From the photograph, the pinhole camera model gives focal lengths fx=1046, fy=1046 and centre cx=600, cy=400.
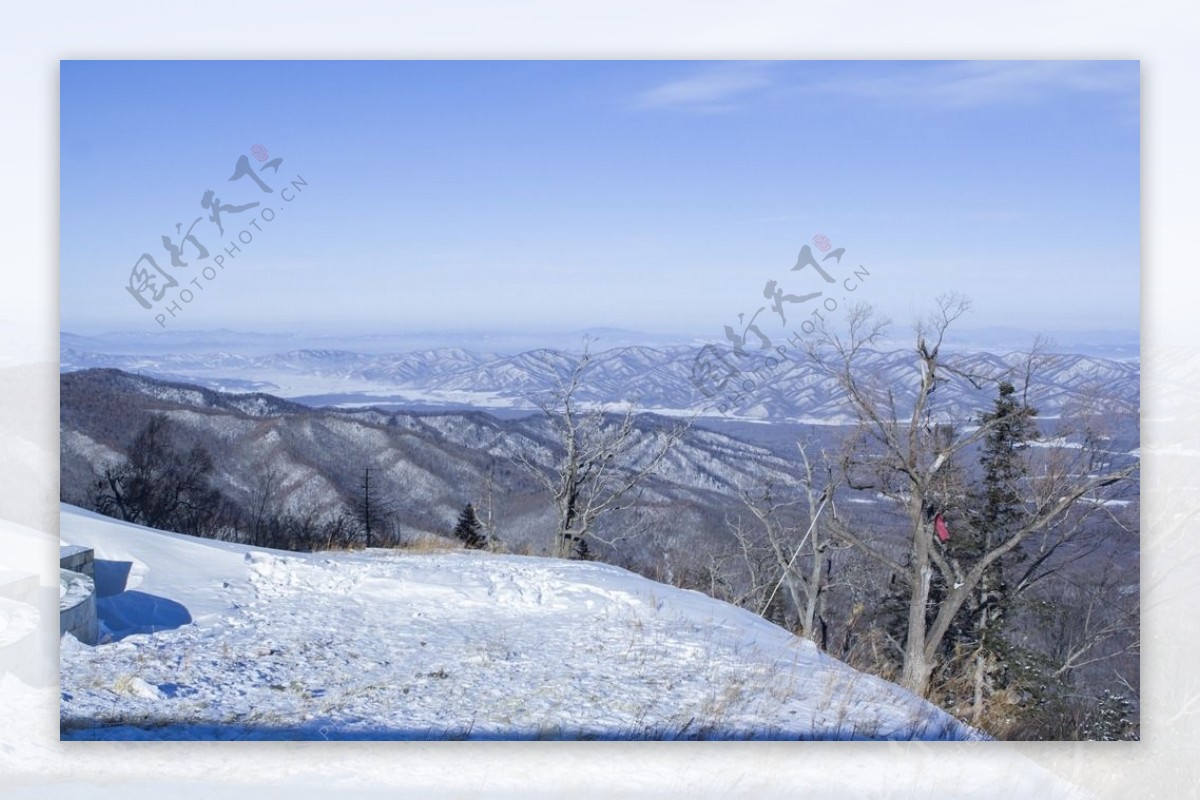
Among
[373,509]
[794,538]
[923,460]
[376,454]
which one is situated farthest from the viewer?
[794,538]

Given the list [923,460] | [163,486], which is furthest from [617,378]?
[163,486]

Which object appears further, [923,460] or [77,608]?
[923,460]

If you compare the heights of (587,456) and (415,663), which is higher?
(587,456)

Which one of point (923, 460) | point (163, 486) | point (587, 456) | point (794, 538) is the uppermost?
point (923, 460)

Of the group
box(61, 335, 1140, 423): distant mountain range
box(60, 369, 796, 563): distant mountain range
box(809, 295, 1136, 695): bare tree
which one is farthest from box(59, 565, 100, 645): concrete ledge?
box(809, 295, 1136, 695): bare tree

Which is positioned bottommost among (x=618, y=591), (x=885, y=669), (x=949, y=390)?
(x=885, y=669)

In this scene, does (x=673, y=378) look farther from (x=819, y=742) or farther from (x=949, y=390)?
(x=819, y=742)

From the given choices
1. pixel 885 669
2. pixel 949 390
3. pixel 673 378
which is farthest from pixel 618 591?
pixel 949 390

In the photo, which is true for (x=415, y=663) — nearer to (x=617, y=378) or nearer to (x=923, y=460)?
(x=617, y=378)
